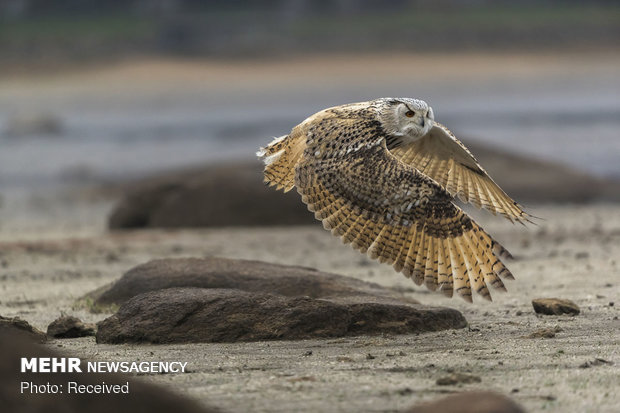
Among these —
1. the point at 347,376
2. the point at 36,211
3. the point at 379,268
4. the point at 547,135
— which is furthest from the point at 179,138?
the point at 347,376

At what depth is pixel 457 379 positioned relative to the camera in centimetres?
588

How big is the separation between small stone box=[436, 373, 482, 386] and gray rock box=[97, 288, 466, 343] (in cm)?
153

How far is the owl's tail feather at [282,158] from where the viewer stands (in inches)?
339

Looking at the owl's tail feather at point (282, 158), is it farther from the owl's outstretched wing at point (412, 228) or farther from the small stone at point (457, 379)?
the small stone at point (457, 379)

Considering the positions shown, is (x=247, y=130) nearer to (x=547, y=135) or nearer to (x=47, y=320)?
(x=547, y=135)

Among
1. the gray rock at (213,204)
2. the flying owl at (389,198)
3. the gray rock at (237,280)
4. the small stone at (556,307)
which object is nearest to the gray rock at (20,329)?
the gray rock at (237,280)

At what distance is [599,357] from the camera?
258 inches

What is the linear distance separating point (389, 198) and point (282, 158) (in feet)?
4.69

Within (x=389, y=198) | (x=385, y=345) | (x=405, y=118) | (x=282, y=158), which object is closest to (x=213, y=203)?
(x=282, y=158)

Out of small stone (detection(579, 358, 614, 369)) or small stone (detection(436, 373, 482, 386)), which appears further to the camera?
small stone (detection(579, 358, 614, 369))

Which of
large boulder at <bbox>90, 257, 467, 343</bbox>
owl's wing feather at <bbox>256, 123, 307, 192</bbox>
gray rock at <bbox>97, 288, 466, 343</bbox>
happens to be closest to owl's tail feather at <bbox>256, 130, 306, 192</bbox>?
owl's wing feather at <bbox>256, 123, 307, 192</bbox>

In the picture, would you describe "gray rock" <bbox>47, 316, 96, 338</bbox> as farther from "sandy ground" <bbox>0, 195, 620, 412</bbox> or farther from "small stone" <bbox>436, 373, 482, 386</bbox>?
"small stone" <bbox>436, 373, 482, 386</bbox>

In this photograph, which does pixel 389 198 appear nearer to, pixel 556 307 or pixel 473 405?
pixel 556 307

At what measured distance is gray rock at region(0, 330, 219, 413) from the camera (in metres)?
4.33
